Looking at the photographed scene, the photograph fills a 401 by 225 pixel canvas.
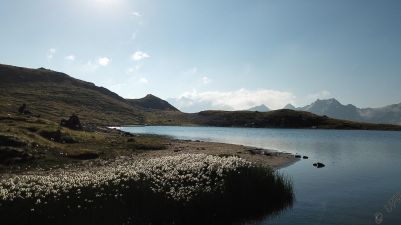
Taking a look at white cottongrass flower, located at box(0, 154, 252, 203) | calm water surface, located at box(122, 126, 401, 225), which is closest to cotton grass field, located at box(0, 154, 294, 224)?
white cottongrass flower, located at box(0, 154, 252, 203)

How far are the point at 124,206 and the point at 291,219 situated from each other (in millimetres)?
12699

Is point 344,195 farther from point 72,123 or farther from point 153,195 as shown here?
point 72,123

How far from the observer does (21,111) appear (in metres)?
114

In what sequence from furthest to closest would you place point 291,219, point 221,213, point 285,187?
1. point 285,187
2. point 291,219
3. point 221,213

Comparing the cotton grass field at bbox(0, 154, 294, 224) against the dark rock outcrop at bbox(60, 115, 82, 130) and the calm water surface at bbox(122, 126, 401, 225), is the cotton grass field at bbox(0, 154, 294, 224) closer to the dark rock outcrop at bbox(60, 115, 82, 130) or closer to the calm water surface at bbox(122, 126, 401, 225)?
the calm water surface at bbox(122, 126, 401, 225)

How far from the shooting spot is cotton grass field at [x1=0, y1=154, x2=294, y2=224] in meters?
19.7

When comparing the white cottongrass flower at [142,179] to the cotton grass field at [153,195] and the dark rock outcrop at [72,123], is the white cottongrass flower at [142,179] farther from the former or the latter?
the dark rock outcrop at [72,123]

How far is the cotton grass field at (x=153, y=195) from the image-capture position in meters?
19.7

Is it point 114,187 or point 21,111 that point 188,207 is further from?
point 21,111

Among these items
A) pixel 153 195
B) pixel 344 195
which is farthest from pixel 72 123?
pixel 153 195

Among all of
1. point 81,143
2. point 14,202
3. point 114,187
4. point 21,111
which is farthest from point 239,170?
point 21,111

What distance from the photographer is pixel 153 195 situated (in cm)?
2322

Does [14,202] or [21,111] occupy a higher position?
[21,111]

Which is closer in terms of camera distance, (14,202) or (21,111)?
(14,202)
